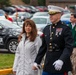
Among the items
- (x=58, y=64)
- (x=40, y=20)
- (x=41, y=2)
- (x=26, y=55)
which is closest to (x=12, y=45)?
(x=26, y=55)

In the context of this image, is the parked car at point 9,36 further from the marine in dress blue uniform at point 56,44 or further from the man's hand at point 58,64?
the man's hand at point 58,64

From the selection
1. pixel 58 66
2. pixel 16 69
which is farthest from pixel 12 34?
pixel 58 66

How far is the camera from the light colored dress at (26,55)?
6840mm

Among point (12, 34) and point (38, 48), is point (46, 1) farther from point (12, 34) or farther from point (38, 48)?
point (38, 48)

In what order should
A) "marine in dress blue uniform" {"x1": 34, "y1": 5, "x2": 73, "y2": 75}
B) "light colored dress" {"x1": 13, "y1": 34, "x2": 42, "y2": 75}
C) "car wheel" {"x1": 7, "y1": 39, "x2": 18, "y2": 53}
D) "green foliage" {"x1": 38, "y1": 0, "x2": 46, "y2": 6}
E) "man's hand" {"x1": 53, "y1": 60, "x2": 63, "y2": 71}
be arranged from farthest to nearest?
"green foliage" {"x1": 38, "y1": 0, "x2": 46, "y2": 6}
"car wheel" {"x1": 7, "y1": 39, "x2": 18, "y2": 53}
"light colored dress" {"x1": 13, "y1": 34, "x2": 42, "y2": 75}
"marine in dress blue uniform" {"x1": 34, "y1": 5, "x2": 73, "y2": 75}
"man's hand" {"x1": 53, "y1": 60, "x2": 63, "y2": 71}

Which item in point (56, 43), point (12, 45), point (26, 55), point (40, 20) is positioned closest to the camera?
point (56, 43)

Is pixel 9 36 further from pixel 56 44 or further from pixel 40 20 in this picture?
pixel 56 44

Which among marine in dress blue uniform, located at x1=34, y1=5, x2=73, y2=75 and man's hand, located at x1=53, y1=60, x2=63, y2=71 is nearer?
man's hand, located at x1=53, y1=60, x2=63, y2=71

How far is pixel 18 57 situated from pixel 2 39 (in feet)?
31.2

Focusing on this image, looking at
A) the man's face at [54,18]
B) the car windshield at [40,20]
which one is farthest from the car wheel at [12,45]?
the man's face at [54,18]

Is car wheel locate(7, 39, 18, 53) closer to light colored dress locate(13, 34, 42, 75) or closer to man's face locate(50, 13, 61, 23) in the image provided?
light colored dress locate(13, 34, 42, 75)

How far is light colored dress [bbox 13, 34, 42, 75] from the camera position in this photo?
6.84m

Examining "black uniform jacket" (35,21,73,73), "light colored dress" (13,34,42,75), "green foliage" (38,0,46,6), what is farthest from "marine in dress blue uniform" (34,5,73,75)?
"green foliage" (38,0,46,6)

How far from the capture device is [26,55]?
685cm
